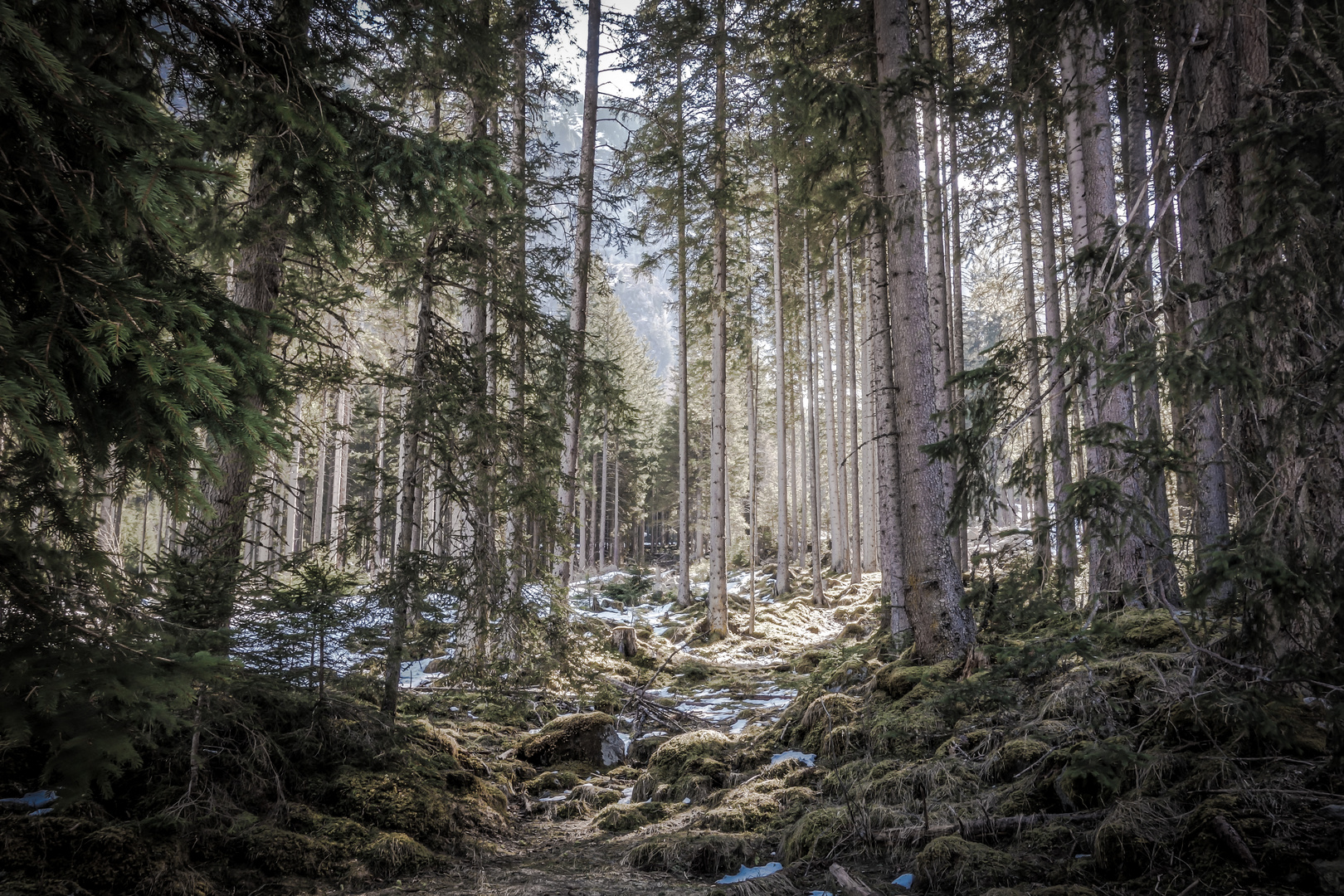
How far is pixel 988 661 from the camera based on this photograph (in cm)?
596

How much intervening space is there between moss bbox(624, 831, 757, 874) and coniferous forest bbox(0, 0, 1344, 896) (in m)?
0.03

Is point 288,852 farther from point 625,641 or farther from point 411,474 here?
point 625,641

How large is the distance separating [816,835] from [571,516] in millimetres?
4553

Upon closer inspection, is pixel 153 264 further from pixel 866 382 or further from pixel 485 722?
pixel 866 382

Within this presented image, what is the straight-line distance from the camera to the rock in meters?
7.47

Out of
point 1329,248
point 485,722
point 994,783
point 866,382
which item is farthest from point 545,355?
point 866,382

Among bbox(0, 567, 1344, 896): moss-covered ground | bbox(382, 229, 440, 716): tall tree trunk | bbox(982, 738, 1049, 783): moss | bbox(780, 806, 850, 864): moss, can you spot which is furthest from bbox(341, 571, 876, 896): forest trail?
bbox(982, 738, 1049, 783): moss

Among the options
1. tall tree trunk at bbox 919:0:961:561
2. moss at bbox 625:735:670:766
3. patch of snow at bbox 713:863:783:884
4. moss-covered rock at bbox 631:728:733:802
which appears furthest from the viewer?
tall tree trunk at bbox 919:0:961:561

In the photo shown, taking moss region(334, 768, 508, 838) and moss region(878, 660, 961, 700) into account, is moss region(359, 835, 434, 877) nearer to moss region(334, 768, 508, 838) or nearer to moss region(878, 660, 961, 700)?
moss region(334, 768, 508, 838)

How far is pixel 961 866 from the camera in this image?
11.7 ft

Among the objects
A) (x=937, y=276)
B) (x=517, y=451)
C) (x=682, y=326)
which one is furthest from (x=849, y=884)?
(x=682, y=326)

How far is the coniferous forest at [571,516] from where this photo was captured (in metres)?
2.31

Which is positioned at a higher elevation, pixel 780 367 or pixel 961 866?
pixel 780 367

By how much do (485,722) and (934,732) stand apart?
5.61 metres
